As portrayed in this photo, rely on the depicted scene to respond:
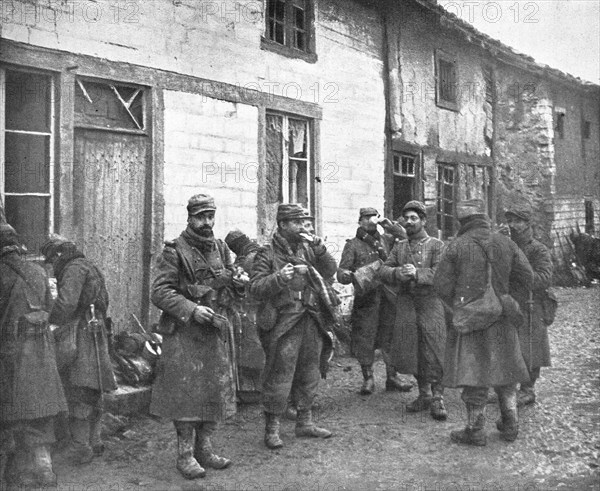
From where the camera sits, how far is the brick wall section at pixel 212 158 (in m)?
7.66

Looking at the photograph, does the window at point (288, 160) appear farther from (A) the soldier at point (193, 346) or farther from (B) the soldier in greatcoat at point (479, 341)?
(A) the soldier at point (193, 346)

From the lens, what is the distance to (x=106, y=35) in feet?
22.8

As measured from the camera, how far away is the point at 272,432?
5.40 meters

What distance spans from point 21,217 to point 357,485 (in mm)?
4018

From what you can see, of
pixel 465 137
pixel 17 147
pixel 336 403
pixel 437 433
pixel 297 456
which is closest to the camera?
pixel 297 456

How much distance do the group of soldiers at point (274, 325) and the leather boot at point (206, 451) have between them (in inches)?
0.4

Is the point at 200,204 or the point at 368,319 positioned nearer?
the point at 200,204

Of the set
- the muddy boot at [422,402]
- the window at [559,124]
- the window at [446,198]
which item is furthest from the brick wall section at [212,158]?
the window at [559,124]

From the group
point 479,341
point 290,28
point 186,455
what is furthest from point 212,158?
point 186,455

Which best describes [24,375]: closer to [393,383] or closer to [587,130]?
[393,383]

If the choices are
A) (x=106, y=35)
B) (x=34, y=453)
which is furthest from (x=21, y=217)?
(x=34, y=453)

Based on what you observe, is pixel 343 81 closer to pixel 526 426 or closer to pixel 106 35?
pixel 106 35

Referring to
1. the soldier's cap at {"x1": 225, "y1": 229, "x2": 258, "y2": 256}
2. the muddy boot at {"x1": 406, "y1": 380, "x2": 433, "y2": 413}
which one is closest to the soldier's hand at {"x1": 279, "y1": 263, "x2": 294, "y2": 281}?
the soldier's cap at {"x1": 225, "y1": 229, "x2": 258, "y2": 256}

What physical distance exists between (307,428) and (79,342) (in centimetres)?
200
